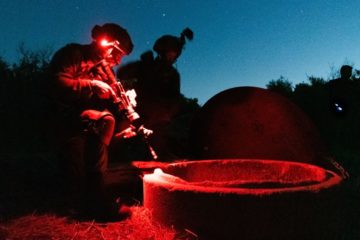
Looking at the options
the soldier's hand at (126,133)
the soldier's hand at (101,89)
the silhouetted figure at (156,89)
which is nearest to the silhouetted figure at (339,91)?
the silhouetted figure at (156,89)

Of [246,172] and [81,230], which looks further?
[246,172]

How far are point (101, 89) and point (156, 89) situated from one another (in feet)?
8.58

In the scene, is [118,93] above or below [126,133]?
above

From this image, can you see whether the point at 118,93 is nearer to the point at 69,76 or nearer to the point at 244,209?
the point at 69,76

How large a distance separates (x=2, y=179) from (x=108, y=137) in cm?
257

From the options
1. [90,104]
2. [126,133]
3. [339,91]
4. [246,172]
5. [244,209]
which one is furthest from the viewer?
[339,91]

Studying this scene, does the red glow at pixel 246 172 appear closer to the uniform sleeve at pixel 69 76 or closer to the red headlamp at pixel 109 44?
the uniform sleeve at pixel 69 76

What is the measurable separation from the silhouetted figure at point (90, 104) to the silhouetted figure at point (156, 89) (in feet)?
6.74

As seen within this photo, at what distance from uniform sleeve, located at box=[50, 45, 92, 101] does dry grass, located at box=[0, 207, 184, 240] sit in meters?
1.23

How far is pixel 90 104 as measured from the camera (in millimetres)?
4219

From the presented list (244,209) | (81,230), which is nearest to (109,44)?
(81,230)

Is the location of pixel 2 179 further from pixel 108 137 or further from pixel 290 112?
pixel 290 112

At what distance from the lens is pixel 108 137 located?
3.99m

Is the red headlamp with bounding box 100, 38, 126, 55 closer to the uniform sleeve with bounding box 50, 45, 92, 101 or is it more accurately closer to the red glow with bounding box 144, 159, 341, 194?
the uniform sleeve with bounding box 50, 45, 92, 101
